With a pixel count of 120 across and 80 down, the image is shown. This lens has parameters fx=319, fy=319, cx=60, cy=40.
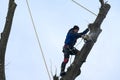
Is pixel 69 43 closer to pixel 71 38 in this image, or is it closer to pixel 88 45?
pixel 71 38

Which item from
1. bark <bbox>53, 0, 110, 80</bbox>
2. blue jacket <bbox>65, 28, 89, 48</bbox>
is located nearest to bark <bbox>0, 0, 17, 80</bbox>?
bark <bbox>53, 0, 110, 80</bbox>

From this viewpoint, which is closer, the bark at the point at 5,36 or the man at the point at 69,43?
the bark at the point at 5,36

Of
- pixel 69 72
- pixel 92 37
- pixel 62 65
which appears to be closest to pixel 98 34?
pixel 92 37

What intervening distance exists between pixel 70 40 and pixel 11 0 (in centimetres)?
201

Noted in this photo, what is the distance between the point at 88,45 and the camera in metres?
Result: 6.79

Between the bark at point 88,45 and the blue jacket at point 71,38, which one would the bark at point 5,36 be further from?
the blue jacket at point 71,38

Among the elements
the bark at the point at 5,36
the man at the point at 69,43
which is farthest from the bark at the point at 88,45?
the man at the point at 69,43

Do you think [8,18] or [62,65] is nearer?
[8,18]

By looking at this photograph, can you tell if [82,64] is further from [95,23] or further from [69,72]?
[95,23]

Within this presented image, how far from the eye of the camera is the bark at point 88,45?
256 inches

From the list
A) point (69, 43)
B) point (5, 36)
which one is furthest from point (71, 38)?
point (5, 36)

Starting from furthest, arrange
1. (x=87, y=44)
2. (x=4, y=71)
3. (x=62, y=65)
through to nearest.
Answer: (x=62, y=65), (x=87, y=44), (x=4, y=71)

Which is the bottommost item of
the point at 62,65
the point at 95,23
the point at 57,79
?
the point at 62,65

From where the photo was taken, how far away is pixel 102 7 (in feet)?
23.0
